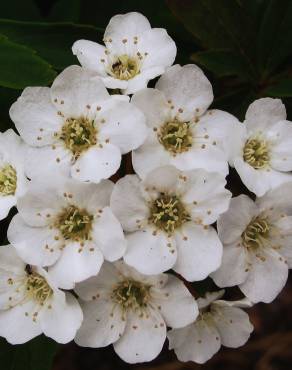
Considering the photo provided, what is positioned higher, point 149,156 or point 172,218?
point 149,156

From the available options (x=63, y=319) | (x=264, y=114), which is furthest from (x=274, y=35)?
(x=63, y=319)

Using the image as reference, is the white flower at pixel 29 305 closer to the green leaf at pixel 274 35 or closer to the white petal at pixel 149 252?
the white petal at pixel 149 252

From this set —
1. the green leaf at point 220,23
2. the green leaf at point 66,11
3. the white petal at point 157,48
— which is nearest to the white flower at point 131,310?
the white petal at point 157,48

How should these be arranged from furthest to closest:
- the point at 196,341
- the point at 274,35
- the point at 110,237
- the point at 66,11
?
the point at 66,11, the point at 274,35, the point at 196,341, the point at 110,237

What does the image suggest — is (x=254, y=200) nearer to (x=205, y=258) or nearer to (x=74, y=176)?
(x=205, y=258)

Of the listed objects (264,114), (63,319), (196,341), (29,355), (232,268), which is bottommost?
(29,355)

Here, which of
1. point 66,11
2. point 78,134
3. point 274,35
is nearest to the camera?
point 78,134

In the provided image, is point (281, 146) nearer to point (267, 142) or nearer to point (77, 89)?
point (267, 142)
